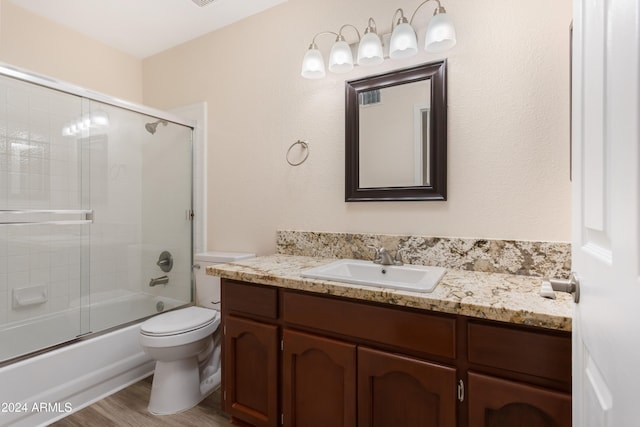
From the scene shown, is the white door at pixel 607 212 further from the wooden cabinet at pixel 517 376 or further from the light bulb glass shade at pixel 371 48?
the light bulb glass shade at pixel 371 48

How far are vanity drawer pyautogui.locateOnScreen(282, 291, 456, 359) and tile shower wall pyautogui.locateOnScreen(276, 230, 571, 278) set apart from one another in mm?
521

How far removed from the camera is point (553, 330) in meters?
0.91

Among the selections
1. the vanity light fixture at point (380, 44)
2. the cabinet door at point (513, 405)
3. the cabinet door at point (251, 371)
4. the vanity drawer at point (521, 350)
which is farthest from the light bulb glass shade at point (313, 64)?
the cabinet door at point (513, 405)

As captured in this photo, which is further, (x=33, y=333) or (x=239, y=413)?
(x=33, y=333)

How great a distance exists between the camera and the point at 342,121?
1826mm

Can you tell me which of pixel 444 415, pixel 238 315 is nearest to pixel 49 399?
pixel 238 315

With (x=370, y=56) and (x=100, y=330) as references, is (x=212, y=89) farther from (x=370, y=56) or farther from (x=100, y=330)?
(x=100, y=330)

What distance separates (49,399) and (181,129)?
6.08 ft

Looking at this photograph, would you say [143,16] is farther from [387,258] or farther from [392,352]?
[392,352]

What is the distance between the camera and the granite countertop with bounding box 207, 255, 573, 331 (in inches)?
36.3

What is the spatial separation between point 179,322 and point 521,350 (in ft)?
5.54

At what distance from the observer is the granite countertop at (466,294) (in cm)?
92

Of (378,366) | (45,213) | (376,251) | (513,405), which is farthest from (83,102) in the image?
(513,405)

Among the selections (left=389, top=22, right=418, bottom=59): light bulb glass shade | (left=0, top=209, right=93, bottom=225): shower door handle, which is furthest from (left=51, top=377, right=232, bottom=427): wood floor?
(left=389, top=22, right=418, bottom=59): light bulb glass shade
